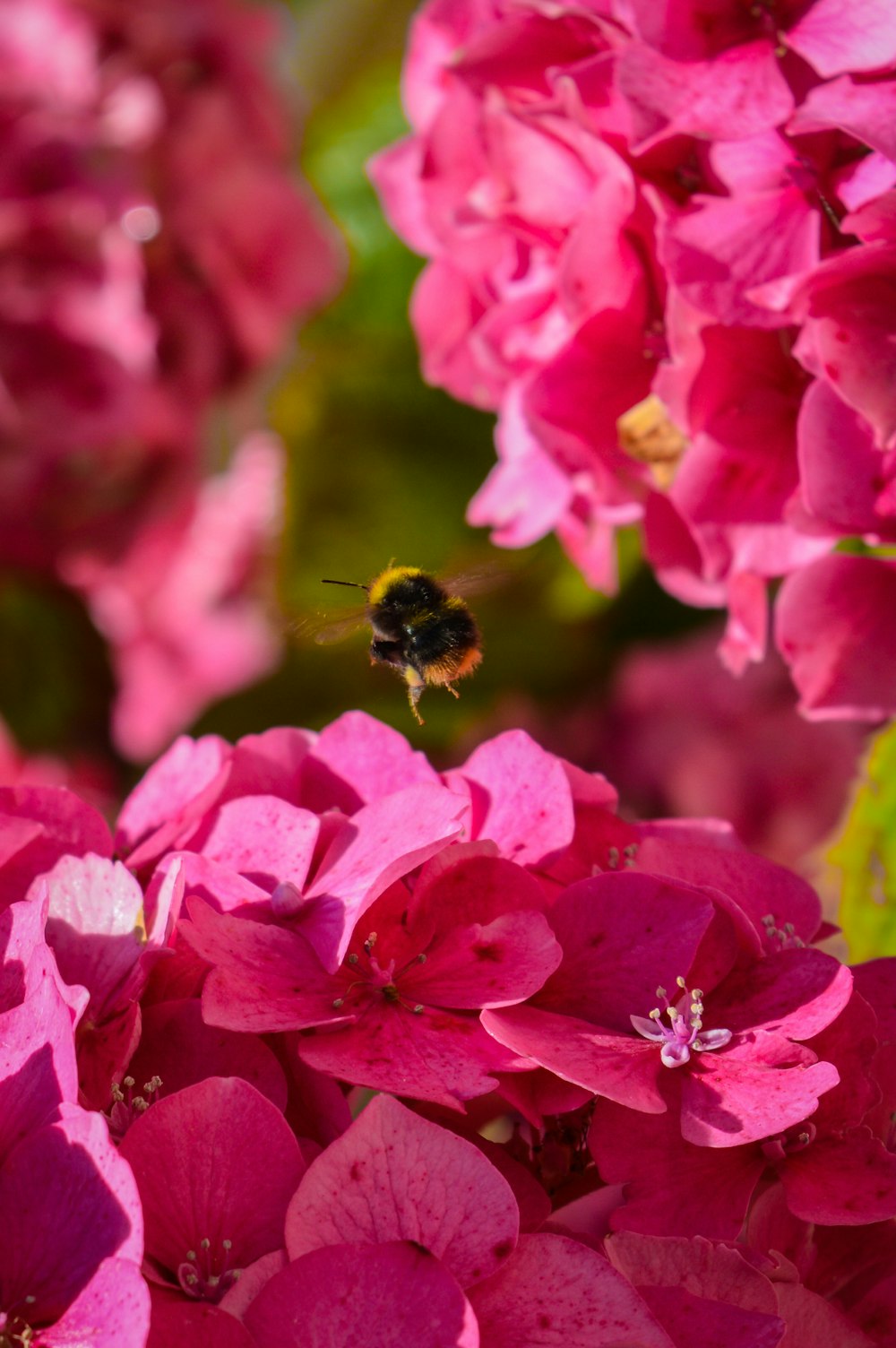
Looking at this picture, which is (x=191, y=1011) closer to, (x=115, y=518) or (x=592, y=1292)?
(x=592, y=1292)

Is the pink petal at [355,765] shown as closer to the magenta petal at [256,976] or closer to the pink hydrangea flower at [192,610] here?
the magenta petal at [256,976]

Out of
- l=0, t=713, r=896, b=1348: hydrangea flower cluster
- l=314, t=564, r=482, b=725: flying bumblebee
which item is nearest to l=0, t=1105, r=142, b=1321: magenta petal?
l=0, t=713, r=896, b=1348: hydrangea flower cluster

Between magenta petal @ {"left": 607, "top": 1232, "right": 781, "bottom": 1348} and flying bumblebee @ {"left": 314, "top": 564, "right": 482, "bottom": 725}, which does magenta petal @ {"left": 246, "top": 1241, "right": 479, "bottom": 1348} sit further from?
flying bumblebee @ {"left": 314, "top": 564, "right": 482, "bottom": 725}

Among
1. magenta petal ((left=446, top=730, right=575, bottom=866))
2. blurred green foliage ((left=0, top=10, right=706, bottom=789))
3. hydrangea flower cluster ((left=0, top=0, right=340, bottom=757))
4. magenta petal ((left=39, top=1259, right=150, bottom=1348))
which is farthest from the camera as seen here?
blurred green foliage ((left=0, top=10, right=706, bottom=789))

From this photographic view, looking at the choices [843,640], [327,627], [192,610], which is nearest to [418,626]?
[327,627]

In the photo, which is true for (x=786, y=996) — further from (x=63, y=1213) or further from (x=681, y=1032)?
(x=63, y=1213)

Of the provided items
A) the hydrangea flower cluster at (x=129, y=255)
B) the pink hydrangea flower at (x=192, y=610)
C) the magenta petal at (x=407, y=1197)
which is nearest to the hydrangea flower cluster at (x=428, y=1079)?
the magenta petal at (x=407, y=1197)

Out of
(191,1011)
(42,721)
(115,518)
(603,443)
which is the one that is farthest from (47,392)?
(191,1011)
